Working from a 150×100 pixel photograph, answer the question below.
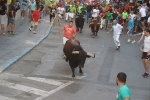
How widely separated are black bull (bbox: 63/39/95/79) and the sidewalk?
8.30ft

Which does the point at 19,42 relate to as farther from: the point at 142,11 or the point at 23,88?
the point at 142,11

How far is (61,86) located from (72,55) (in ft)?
5.27

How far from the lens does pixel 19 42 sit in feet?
63.0

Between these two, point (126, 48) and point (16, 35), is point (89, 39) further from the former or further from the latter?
point (16, 35)

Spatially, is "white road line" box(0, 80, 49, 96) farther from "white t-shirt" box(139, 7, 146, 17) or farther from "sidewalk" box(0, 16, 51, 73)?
"white t-shirt" box(139, 7, 146, 17)

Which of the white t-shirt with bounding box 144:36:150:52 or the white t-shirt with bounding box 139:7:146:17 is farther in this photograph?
the white t-shirt with bounding box 139:7:146:17

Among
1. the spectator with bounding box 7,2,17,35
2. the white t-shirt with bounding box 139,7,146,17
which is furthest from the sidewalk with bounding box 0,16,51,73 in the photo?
the white t-shirt with bounding box 139,7,146,17

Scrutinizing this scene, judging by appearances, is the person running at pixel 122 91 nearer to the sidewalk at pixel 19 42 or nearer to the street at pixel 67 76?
the street at pixel 67 76

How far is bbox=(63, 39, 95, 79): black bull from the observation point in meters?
12.9

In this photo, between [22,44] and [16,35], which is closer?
[22,44]

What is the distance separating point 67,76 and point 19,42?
648 cm

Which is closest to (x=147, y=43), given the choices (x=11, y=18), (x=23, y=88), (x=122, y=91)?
(x=23, y=88)

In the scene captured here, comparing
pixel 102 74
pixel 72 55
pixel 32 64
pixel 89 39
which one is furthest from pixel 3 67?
pixel 89 39

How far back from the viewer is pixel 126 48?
1981cm
